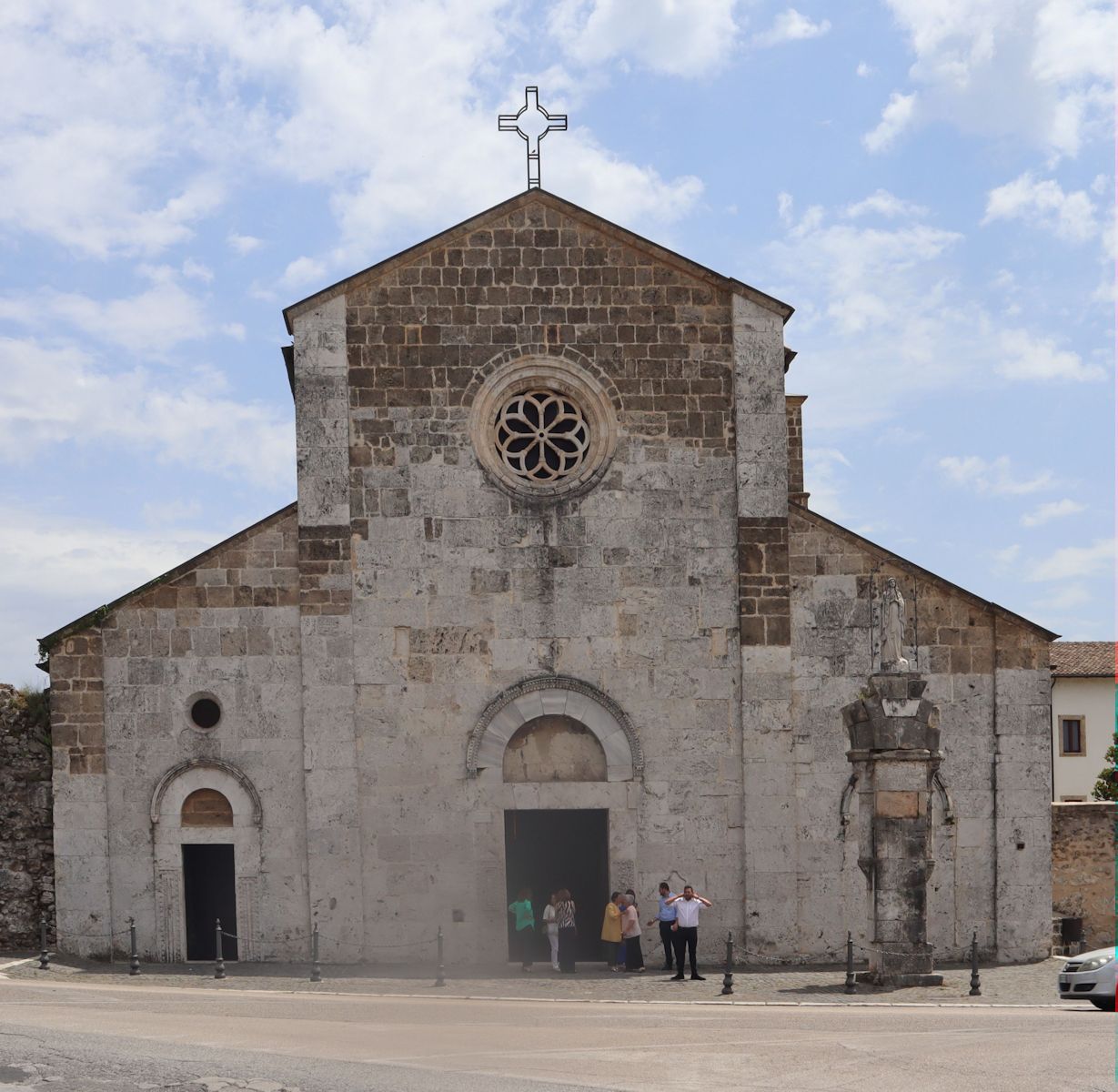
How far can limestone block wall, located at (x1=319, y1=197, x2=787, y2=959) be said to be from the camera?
2244cm

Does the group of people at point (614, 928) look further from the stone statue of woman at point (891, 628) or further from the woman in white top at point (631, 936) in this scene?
the stone statue of woman at point (891, 628)

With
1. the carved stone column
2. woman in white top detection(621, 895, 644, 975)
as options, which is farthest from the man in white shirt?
the carved stone column

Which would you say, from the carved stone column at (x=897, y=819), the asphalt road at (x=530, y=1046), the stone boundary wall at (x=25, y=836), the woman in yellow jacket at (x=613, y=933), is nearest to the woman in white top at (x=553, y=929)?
the woman in yellow jacket at (x=613, y=933)

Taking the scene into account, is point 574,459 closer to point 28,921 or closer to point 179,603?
point 179,603

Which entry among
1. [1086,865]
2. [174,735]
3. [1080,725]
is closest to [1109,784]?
[1080,725]

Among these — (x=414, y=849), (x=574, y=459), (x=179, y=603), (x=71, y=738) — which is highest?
(x=574, y=459)

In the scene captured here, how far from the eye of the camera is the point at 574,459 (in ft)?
76.1

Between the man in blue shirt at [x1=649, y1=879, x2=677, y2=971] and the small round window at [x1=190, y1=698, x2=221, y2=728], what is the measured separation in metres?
6.66

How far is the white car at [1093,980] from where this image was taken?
58.3 ft

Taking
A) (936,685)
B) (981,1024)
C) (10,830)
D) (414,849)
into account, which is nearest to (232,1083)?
(981,1024)

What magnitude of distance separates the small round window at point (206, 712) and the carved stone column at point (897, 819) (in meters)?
8.92

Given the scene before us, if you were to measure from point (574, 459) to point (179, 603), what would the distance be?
599cm

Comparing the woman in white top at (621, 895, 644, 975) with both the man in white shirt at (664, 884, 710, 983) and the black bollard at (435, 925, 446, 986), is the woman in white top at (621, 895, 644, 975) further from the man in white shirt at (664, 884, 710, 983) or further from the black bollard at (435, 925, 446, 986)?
the black bollard at (435, 925, 446, 986)

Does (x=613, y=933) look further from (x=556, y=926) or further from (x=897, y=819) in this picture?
(x=897, y=819)
